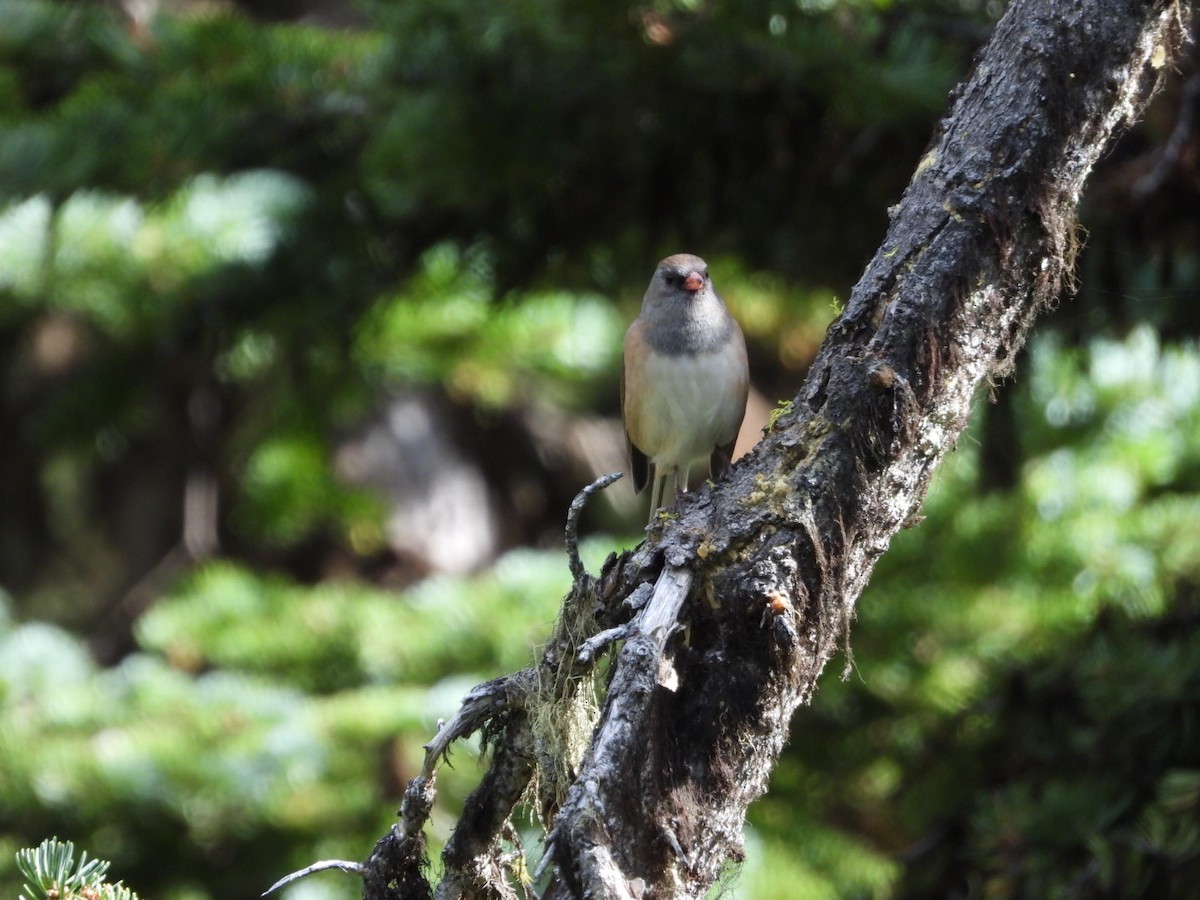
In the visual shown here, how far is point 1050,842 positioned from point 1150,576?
0.92 m

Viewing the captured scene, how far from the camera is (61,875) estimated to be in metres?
1.29

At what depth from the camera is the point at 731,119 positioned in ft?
9.86

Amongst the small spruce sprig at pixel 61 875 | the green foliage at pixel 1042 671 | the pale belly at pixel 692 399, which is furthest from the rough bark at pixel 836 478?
the green foliage at pixel 1042 671

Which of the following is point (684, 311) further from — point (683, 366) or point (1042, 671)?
point (1042, 671)

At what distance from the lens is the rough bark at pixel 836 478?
1342 millimetres

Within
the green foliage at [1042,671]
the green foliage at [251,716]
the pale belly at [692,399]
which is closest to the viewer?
the green foliage at [1042,671]

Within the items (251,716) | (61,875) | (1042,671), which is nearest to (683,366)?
(1042,671)

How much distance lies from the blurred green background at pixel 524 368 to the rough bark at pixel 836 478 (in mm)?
1079

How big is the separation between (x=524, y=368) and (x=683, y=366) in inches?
49.6

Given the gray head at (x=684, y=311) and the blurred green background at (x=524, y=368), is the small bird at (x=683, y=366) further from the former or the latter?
the blurred green background at (x=524, y=368)

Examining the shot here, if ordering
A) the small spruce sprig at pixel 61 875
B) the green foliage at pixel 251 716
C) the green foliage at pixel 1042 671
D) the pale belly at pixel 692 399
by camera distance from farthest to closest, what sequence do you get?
the green foliage at pixel 251 716 < the pale belly at pixel 692 399 < the green foliage at pixel 1042 671 < the small spruce sprig at pixel 61 875

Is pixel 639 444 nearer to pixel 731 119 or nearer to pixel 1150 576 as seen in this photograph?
pixel 731 119

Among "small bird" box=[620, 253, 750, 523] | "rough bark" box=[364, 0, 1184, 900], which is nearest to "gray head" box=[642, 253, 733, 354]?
"small bird" box=[620, 253, 750, 523]

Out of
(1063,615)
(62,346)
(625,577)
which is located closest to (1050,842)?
(1063,615)
